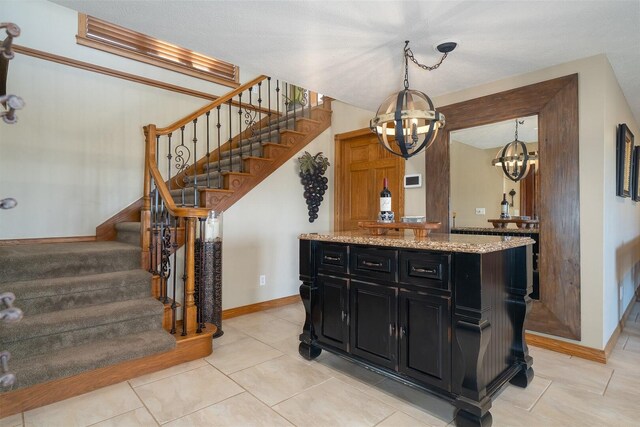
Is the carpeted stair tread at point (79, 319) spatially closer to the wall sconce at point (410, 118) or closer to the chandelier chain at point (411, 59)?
the wall sconce at point (410, 118)

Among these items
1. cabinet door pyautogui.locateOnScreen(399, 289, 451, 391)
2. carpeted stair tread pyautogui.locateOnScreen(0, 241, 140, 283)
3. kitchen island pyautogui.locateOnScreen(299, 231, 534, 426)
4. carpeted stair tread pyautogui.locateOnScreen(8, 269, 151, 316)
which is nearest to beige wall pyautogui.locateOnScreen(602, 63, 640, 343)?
kitchen island pyautogui.locateOnScreen(299, 231, 534, 426)

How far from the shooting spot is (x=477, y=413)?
171cm

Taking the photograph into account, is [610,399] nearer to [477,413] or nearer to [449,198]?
[477,413]

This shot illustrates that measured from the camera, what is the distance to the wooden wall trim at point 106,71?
3.30 meters

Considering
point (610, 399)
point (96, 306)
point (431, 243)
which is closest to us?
point (431, 243)

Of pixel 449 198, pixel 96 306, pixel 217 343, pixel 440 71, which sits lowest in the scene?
pixel 217 343

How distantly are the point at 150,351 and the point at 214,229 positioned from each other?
113 centimetres

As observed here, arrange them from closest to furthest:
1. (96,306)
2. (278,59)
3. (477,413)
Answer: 1. (477,413)
2. (96,306)
3. (278,59)

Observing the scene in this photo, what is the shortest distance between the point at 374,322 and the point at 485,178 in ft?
6.66

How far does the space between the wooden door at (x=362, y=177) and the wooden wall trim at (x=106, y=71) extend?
1.98m

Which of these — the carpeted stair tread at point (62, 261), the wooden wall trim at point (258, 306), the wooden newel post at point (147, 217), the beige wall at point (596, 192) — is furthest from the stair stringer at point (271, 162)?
the beige wall at point (596, 192)

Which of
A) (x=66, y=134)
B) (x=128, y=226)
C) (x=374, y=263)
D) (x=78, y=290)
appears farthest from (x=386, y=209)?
(x=66, y=134)

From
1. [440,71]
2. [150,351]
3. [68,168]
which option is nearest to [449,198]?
[440,71]

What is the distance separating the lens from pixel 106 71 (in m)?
3.71
